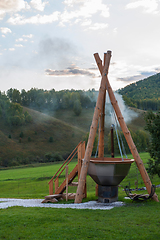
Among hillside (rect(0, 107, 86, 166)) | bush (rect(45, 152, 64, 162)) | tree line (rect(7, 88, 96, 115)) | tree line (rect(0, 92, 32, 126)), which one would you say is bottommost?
bush (rect(45, 152, 64, 162))

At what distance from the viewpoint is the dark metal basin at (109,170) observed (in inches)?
461

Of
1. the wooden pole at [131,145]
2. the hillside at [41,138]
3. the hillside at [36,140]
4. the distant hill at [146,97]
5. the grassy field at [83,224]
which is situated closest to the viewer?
the grassy field at [83,224]

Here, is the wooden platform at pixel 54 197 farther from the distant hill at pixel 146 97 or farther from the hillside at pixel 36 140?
the distant hill at pixel 146 97

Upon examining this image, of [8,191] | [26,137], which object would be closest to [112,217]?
[8,191]

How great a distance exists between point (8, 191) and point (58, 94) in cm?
11819

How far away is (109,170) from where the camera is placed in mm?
11750

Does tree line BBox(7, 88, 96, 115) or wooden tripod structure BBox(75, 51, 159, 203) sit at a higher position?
tree line BBox(7, 88, 96, 115)

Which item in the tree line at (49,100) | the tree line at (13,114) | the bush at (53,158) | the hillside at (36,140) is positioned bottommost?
the bush at (53,158)

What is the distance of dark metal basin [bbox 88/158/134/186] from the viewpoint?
11711mm

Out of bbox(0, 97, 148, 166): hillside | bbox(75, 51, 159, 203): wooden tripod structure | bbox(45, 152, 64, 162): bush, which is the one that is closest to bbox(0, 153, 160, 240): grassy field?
bbox(75, 51, 159, 203): wooden tripod structure

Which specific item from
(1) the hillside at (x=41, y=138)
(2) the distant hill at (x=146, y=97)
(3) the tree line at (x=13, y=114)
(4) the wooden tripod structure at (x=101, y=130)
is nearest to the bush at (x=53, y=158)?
(1) the hillside at (x=41, y=138)

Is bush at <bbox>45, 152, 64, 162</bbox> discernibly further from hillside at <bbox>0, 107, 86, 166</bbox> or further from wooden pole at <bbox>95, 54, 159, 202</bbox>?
wooden pole at <bbox>95, 54, 159, 202</bbox>

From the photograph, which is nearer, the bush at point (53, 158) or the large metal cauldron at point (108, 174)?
the large metal cauldron at point (108, 174)

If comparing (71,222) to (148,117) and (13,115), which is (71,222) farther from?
(13,115)
